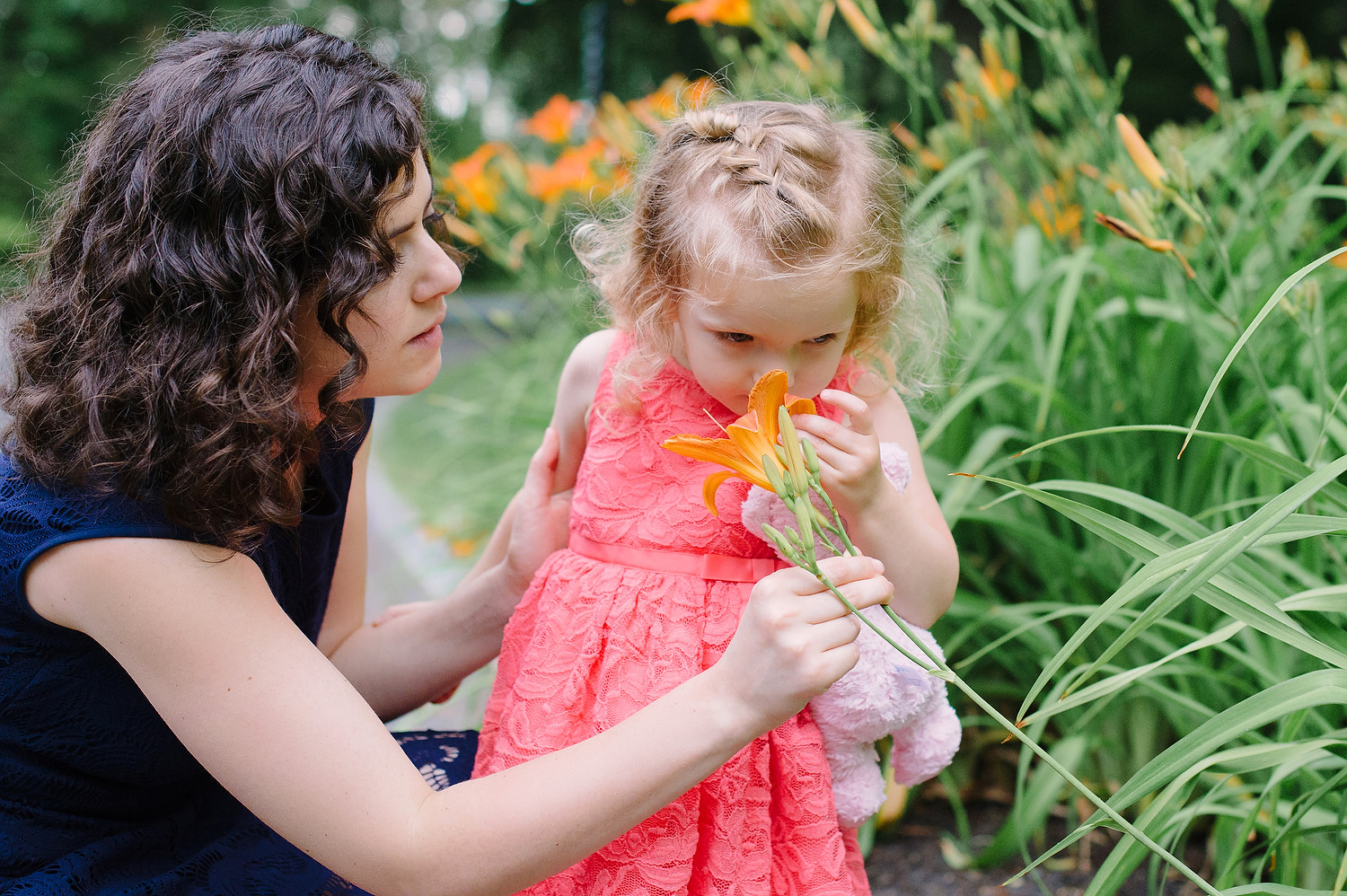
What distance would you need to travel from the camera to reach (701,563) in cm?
105

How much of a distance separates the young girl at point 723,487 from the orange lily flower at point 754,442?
0.15m

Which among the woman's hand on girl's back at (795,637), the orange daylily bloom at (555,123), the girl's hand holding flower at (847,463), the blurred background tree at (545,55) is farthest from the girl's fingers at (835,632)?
the orange daylily bloom at (555,123)

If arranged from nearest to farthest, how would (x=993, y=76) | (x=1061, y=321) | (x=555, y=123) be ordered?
(x=1061, y=321), (x=993, y=76), (x=555, y=123)

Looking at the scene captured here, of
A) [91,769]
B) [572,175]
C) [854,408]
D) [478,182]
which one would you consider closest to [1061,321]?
[854,408]

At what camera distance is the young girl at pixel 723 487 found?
37.8 inches

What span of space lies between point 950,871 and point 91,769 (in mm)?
1324

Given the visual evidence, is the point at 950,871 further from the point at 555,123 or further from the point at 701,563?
the point at 555,123

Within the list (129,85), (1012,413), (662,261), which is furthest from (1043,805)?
(129,85)

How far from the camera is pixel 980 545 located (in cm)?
182

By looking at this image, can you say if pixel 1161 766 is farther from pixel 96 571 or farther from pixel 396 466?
pixel 396 466

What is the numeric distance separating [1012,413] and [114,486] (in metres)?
1.44

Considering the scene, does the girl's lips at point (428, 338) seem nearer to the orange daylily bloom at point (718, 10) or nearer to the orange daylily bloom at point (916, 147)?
the orange daylily bloom at point (916, 147)

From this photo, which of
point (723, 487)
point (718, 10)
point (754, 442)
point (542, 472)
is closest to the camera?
point (754, 442)

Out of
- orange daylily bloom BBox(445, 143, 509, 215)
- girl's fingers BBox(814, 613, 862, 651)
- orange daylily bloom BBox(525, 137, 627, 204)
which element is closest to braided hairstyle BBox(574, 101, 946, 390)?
girl's fingers BBox(814, 613, 862, 651)
